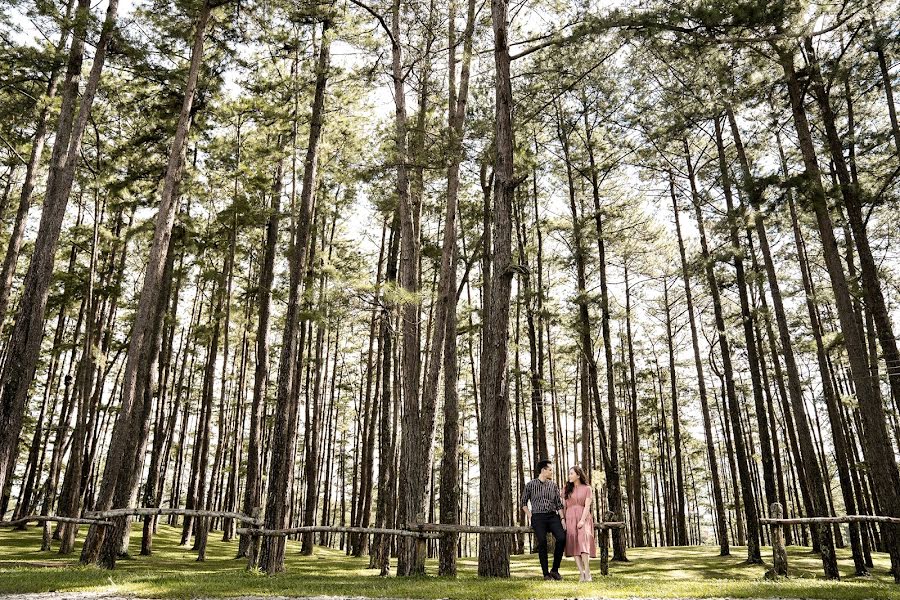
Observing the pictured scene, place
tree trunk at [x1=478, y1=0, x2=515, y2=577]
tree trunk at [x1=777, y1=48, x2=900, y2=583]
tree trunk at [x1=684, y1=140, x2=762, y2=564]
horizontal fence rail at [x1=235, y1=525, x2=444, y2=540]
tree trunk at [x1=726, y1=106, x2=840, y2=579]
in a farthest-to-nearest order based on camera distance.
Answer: tree trunk at [x1=684, y1=140, x2=762, y2=564] → tree trunk at [x1=726, y1=106, x2=840, y2=579] → tree trunk at [x1=777, y1=48, x2=900, y2=583] → horizontal fence rail at [x1=235, y1=525, x2=444, y2=540] → tree trunk at [x1=478, y1=0, x2=515, y2=577]

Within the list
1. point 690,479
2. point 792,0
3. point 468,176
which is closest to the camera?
point 792,0

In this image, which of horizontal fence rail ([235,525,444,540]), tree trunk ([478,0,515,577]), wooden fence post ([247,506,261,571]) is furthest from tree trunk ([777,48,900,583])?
wooden fence post ([247,506,261,571])

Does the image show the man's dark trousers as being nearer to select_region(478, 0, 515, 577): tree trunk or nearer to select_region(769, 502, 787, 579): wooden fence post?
select_region(478, 0, 515, 577): tree trunk

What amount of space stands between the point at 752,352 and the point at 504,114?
985 centimetres

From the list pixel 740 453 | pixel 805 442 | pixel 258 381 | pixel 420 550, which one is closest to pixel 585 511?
pixel 420 550

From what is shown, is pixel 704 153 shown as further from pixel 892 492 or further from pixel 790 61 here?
pixel 892 492

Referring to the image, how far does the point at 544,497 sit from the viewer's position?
7.86 meters

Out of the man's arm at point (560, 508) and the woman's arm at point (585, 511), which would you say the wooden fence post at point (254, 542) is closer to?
the man's arm at point (560, 508)

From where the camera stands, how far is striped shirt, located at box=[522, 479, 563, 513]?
7844 mm

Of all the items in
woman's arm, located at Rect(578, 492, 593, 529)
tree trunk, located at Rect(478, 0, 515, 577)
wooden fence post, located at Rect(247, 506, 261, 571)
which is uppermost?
tree trunk, located at Rect(478, 0, 515, 577)

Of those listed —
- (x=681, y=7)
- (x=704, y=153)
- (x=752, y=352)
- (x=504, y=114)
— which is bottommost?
(x=752, y=352)

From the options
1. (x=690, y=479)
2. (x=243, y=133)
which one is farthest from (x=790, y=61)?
(x=690, y=479)

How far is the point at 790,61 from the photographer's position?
402 inches

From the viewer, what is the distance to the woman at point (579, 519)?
7797mm
